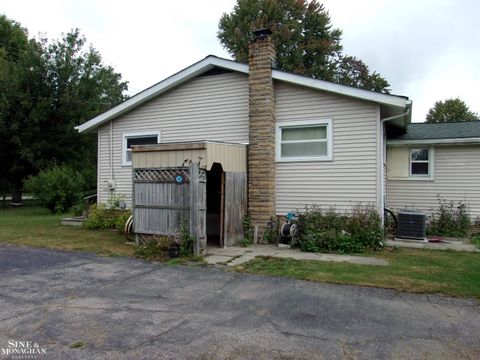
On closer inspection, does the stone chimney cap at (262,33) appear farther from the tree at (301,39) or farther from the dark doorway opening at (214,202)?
the tree at (301,39)

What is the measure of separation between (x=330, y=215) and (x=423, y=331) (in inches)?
202

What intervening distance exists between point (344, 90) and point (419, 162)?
15.6 ft

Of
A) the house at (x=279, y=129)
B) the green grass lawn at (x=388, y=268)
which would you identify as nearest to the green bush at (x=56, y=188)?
the house at (x=279, y=129)

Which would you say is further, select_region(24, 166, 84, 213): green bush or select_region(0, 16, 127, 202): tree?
select_region(0, 16, 127, 202): tree

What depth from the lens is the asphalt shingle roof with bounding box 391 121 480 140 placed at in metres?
11.9

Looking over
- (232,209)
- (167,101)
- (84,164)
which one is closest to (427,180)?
(232,209)

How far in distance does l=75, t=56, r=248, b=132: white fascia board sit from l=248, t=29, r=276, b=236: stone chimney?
1.86 ft

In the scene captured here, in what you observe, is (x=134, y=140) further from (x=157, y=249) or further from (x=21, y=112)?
(x=21, y=112)

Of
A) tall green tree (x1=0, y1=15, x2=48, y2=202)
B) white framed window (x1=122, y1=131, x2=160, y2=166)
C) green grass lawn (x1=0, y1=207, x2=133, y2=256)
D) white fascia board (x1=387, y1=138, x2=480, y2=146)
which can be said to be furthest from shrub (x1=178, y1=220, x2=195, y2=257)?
tall green tree (x1=0, y1=15, x2=48, y2=202)

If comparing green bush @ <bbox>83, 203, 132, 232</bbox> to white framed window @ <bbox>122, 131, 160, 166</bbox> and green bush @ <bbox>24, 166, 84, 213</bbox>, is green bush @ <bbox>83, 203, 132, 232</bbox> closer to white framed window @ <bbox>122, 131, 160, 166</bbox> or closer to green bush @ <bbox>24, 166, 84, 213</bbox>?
white framed window @ <bbox>122, 131, 160, 166</bbox>

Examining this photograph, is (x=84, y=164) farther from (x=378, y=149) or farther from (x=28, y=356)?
(x=28, y=356)

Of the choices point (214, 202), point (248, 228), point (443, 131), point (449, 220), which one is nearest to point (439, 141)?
point (443, 131)

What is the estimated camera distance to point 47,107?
22.2 metres

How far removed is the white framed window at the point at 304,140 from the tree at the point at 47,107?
14113mm
